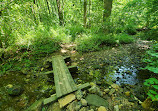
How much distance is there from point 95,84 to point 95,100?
0.72 metres

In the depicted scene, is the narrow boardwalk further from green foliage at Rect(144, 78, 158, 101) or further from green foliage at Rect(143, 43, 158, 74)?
green foliage at Rect(143, 43, 158, 74)

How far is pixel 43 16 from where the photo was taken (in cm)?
876

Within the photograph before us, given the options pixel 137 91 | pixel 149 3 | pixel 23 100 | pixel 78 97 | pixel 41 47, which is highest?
pixel 149 3

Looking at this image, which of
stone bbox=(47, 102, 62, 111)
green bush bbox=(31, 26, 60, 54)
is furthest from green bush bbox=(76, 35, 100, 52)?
stone bbox=(47, 102, 62, 111)

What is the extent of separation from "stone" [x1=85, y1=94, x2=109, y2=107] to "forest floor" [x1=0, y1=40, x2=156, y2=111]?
3.0 inches

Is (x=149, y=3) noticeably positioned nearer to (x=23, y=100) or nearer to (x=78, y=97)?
(x=78, y=97)

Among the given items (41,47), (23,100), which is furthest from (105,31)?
(23,100)

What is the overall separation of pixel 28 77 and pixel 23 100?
1052 mm

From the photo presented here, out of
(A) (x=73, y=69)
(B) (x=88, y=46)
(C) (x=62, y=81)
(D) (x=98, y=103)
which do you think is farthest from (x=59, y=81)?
(B) (x=88, y=46)

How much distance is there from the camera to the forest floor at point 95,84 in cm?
199

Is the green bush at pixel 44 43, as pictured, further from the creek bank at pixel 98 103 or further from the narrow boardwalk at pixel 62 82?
the creek bank at pixel 98 103

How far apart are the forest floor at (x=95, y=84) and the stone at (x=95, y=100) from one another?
0.08m

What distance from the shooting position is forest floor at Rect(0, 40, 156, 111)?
6.53ft

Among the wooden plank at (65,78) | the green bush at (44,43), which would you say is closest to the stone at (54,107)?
the wooden plank at (65,78)
